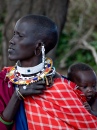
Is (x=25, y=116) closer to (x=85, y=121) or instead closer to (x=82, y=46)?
(x=85, y=121)

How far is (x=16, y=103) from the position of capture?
2.58m

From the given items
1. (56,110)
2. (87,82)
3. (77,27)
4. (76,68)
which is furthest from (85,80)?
(77,27)

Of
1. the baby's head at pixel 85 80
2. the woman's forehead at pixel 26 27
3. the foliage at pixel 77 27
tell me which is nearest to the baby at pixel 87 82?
the baby's head at pixel 85 80

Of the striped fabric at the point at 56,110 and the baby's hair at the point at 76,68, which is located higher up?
the baby's hair at the point at 76,68

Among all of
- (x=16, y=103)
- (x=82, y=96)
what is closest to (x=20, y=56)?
(x=16, y=103)

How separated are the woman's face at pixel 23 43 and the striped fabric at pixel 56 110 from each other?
0.89 ft

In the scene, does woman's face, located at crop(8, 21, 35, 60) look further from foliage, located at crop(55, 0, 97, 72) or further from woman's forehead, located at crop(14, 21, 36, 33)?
foliage, located at crop(55, 0, 97, 72)

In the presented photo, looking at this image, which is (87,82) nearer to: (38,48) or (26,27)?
(38,48)

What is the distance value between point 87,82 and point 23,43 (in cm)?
67

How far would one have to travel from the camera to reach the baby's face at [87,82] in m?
2.97

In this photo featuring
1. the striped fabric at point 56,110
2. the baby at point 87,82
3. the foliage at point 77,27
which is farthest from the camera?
the foliage at point 77,27

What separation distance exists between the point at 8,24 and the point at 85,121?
3.89 meters

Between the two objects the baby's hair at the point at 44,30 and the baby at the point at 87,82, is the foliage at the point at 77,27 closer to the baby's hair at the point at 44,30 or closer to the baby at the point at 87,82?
the baby at the point at 87,82

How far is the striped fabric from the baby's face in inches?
14.0
